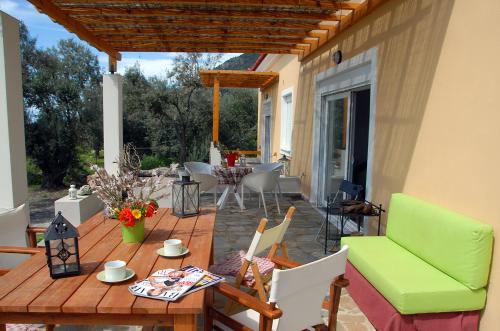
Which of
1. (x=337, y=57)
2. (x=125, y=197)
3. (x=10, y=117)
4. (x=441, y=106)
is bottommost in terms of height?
(x=125, y=197)

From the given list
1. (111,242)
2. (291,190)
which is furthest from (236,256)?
(291,190)

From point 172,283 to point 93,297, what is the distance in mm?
337

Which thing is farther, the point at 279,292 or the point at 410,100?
the point at 410,100

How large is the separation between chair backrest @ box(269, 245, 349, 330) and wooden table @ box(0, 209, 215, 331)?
0.35m

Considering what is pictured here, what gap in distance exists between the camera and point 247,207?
6605 millimetres

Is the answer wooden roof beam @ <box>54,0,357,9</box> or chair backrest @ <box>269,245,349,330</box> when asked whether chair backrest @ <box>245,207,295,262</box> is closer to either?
chair backrest @ <box>269,245,349,330</box>

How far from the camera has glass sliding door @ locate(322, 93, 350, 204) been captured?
5.72 m

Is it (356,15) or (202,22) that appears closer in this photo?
(356,15)

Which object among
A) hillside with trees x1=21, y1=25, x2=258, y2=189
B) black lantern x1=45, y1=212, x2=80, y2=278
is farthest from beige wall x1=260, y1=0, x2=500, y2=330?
hillside with trees x1=21, y1=25, x2=258, y2=189

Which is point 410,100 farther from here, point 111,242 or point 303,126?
point 303,126

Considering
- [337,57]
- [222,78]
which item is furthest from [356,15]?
[222,78]

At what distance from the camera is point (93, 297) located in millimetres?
1629

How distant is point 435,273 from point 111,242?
2.15 m

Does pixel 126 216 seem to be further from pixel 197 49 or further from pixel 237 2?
pixel 197 49
